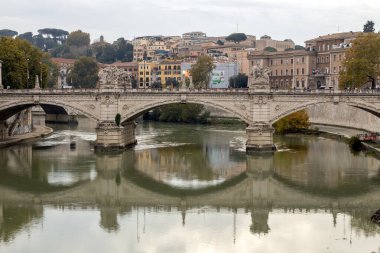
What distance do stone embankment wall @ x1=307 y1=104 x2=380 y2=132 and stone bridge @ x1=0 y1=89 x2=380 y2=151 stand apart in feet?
28.5

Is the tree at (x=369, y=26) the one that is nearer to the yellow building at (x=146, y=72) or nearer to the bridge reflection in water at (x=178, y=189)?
the yellow building at (x=146, y=72)

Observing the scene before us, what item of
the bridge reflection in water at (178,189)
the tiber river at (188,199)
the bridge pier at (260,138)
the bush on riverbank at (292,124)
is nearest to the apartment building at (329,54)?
the bush on riverbank at (292,124)

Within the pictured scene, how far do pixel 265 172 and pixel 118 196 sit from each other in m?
9.35

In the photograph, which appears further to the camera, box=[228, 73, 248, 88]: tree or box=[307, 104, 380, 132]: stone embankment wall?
box=[228, 73, 248, 88]: tree

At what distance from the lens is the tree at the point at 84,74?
90625 mm

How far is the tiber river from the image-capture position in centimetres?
2062

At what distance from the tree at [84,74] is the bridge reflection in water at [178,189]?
51411 millimetres

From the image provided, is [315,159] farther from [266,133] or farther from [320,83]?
[320,83]

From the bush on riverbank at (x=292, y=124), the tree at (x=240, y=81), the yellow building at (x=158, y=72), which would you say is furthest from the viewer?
the yellow building at (x=158, y=72)

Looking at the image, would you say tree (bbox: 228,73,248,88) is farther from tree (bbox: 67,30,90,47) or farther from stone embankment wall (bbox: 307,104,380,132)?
tree (bbox: 67,30,90,47)

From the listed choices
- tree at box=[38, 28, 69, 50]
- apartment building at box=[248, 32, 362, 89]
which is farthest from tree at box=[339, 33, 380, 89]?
tree at box=[38, 28, 69, 50]

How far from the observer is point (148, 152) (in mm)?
42219

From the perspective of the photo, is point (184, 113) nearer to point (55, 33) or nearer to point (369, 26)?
point (369, 26)

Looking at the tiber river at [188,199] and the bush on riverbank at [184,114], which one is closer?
the tiber river at [188,199]
